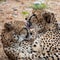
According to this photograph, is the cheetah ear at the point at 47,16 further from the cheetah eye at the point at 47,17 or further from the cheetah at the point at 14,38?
the cheetah at the point at 14,38

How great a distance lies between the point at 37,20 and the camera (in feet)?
15.5

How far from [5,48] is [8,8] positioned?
2.44m

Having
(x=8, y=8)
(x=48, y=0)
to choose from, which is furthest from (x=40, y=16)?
(x=48, y=0)

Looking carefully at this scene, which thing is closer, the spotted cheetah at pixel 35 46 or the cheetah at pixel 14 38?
the spotted cheetah at pixel 35 46

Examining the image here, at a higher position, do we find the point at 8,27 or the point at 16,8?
the point at 8,27

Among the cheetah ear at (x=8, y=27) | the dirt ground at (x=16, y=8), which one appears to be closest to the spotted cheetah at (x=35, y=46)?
the cheetah ear at (x=8, y=27)

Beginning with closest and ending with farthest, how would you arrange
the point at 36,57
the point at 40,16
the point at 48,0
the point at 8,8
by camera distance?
the point at 36,57, the point at 40,16, the point at 8,8, the point at 48,0

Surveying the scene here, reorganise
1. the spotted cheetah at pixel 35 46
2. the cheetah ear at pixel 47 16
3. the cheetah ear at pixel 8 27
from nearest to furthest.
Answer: the spotted cheetah at pixel 35 46, the cheetah ear at pixel 8 27, the cheetah ear at pixel 47 16

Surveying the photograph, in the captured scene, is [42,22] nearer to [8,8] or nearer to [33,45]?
[33,45]

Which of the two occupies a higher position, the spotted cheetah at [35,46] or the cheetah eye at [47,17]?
the cheetah eye at [47,17]

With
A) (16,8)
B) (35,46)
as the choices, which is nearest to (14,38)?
(35,46)

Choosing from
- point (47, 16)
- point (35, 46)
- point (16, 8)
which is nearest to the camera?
point (35, 46)

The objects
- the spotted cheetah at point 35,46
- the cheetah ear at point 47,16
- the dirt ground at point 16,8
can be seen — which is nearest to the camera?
the spotted cheetah at point 35,46

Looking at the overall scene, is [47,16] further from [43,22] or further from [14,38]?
[14,38]
